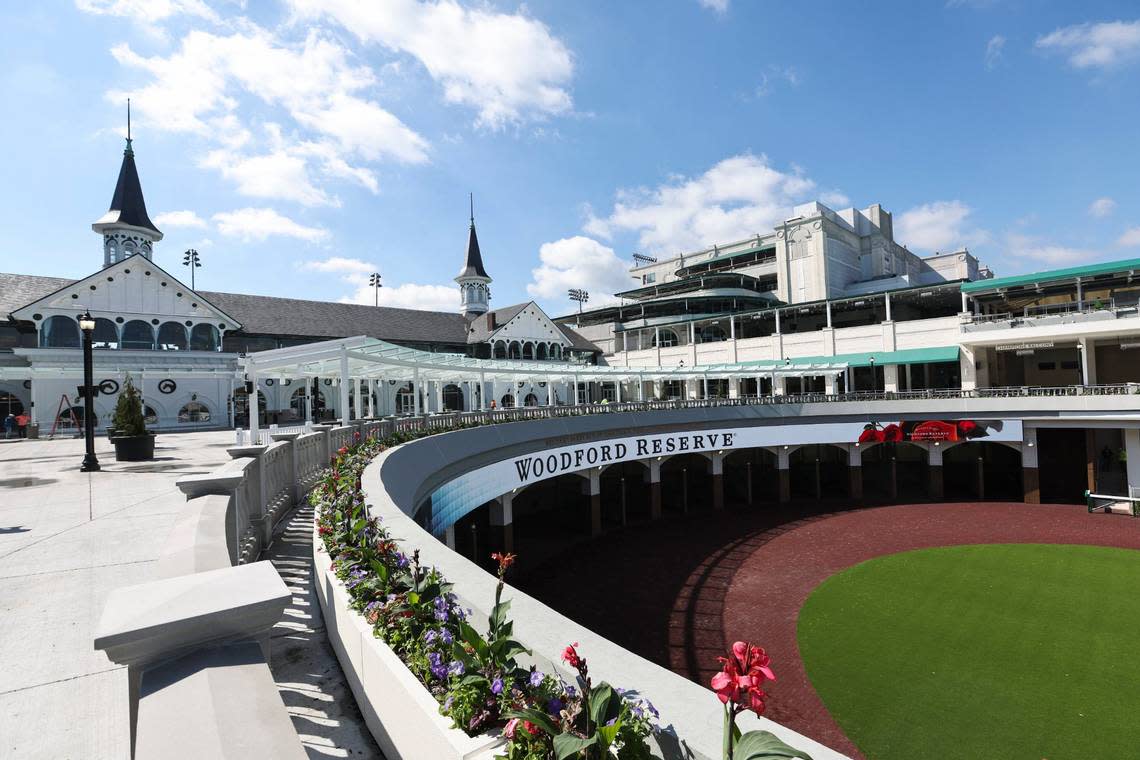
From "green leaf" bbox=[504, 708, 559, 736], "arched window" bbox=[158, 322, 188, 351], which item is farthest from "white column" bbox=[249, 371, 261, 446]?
"arched window" bbox=[158, 322, 188, 351]

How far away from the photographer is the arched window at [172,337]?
35.4 meters

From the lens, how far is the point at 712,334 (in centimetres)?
5869

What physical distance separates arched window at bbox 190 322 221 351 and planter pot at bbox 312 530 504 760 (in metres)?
39.7

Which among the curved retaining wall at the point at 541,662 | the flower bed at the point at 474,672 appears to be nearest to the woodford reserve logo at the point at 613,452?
the curved retaining wall at the point at 541,662

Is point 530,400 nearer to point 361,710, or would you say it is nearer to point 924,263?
point 361,710

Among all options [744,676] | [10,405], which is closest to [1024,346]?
[744,676]

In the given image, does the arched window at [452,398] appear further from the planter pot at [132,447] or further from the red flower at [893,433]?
the red flower at [893,433]

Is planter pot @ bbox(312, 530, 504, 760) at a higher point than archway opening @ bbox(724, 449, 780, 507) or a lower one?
higher

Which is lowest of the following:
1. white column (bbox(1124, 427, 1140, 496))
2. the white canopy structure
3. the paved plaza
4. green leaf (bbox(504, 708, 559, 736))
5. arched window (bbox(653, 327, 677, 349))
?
white column (bbox(1124, 427, 1140, 496))

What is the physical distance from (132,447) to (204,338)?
25.1m

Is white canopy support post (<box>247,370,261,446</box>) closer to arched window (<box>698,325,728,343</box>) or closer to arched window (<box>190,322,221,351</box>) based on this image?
arched window (<box>190,322,221,351</box>)

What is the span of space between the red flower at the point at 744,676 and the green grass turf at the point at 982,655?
10536mm

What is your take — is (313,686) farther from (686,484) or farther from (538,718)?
(686,484)

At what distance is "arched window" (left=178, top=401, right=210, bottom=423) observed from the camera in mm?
34094
